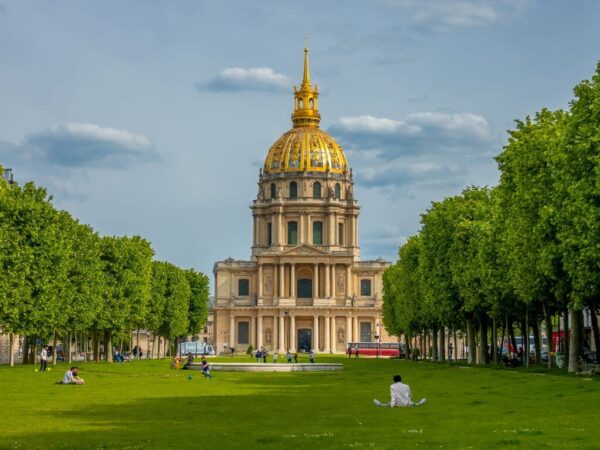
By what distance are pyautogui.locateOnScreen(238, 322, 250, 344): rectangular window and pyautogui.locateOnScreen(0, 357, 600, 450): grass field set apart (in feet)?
451

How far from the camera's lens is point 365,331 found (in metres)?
188

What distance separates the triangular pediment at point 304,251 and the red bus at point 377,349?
1115 inches

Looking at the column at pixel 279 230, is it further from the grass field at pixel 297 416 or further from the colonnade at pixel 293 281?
the grass field at pixel 297 416

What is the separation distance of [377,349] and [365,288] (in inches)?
1431

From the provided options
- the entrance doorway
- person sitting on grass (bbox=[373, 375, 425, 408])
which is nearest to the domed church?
the entrance doorway

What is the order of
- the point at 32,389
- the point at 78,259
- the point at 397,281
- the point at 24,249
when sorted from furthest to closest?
the point at 397,281 → the point at 78,259 → the point at 24,249 → the point at 32,389

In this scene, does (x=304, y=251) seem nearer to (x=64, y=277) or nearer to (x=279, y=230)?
(x=279, y=230)

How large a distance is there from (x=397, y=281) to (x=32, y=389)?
79.6 metres

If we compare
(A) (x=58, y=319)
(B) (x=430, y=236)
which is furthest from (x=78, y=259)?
(B) (x=430, y=236)

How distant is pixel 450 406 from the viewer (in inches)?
1378

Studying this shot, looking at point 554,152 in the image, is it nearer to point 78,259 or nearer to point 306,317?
→ point 78,259

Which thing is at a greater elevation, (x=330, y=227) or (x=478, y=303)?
(x=330, y=227)

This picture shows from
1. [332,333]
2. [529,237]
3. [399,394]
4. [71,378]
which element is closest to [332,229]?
[332,333]

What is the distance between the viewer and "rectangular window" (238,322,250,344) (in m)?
188
